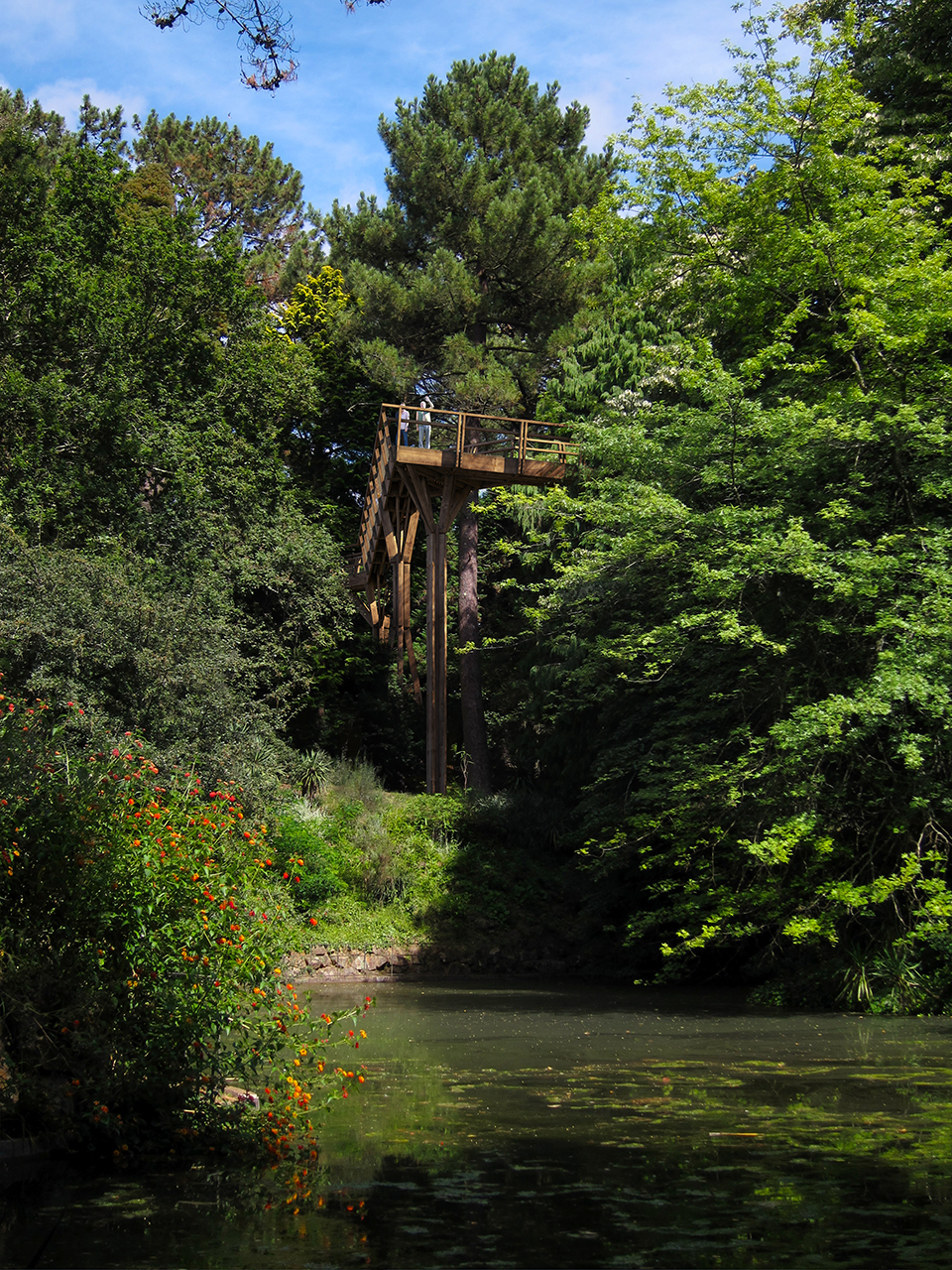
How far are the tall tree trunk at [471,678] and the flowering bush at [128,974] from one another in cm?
2038

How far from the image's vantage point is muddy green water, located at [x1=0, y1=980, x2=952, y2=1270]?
15.1ft

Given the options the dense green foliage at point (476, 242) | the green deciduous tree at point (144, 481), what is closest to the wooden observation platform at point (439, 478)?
the green deciduous tree at point (144, 481)

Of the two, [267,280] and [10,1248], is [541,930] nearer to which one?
[10,1248]

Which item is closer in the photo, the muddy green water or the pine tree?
the muddy green water

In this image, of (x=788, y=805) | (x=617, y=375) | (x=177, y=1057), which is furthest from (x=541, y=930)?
(x=177, y=1057)

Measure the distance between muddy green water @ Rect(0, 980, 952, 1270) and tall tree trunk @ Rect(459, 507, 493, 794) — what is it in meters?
17.1

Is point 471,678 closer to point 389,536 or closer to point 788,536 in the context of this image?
point 389,536

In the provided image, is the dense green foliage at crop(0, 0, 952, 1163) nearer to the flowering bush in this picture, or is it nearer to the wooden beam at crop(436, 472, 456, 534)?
the flowering bush

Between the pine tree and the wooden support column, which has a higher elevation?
the pine tree

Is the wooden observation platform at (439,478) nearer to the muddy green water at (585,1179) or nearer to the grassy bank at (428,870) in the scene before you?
the grassy bank at (428,870)

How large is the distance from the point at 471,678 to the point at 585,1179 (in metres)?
22.9

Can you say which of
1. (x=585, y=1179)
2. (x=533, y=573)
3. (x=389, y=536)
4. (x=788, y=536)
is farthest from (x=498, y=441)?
(x=585, y=1179)

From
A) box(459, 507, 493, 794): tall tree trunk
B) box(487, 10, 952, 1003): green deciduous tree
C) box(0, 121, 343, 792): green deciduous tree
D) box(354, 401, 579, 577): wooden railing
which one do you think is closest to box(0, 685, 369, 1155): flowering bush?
box(487, 10, 952, 1003): green deciduous tree

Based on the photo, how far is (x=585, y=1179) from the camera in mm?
5738
